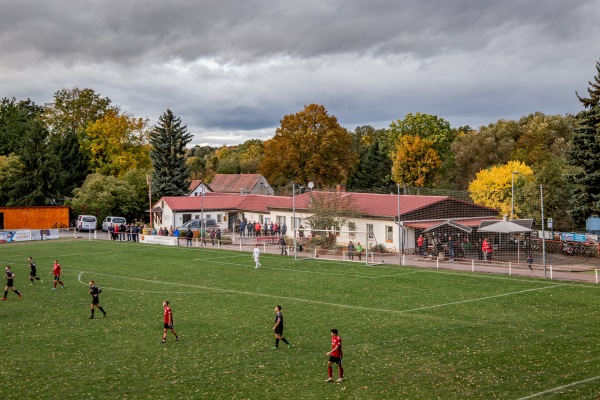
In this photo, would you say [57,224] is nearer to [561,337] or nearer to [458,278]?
[458,278]

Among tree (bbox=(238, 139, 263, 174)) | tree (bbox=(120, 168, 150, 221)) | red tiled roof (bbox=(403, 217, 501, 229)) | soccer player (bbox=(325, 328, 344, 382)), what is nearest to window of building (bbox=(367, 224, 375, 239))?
red tiled roof (bbox=(403, 217, 501, 229))

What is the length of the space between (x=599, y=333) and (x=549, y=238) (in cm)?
3381

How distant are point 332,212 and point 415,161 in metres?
31.5

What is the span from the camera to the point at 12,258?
5075 centimetres

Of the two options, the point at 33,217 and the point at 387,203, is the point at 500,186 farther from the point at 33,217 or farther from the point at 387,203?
the point at 33,217

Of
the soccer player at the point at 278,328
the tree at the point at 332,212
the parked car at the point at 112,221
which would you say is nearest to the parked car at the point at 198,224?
the parked car at the point at 112,221

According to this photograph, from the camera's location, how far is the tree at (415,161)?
81562 mm

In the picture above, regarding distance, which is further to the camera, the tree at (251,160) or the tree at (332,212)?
the tree at (251,160)

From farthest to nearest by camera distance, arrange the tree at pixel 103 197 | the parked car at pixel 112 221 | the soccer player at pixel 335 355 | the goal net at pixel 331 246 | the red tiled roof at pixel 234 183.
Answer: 1. the red tiled roof at pixel 234 183
2. the tree at pixel 103 197
3. the parked car at pixel 112 221
4. the goal net at pixel 331 246
5. the soccer player at pixel 335 355

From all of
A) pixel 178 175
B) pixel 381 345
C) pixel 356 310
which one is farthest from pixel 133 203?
pixel 381 345

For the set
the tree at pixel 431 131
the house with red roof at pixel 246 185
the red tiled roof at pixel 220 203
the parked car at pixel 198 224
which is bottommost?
the parked car at pixel 198 224

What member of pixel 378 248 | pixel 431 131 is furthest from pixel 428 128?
pixel 378 248

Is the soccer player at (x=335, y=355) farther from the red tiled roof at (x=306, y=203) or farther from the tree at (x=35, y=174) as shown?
the tree at (x=35, y=174)

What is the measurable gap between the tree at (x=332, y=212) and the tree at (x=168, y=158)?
113 ft
